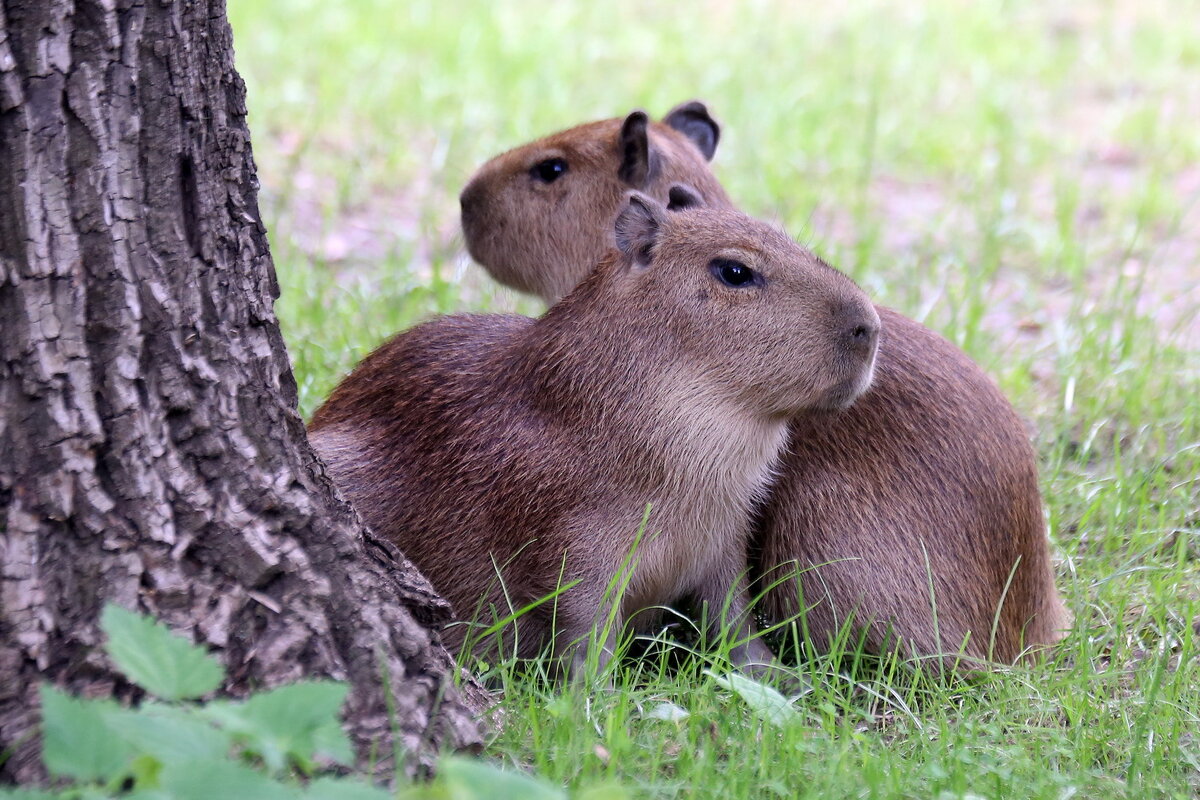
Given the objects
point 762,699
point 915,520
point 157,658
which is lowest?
point 762,699

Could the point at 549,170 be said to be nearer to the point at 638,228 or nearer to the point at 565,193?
the point at 565,193

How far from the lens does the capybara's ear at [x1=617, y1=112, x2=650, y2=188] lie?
4.19 meters

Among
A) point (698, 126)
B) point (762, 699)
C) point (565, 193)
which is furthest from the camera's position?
point (698, 126)

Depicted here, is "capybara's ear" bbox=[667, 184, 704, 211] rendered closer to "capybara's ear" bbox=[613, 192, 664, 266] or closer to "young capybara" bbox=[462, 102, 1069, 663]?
"capybara's ear" bbox=[613, 192, 664, 266]

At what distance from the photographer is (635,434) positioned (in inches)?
119

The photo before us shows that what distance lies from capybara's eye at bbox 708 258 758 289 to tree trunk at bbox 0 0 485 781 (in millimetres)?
1051

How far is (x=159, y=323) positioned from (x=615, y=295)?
1.18 metres

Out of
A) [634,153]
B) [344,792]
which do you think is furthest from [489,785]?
[634,153]

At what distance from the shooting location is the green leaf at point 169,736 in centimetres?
180

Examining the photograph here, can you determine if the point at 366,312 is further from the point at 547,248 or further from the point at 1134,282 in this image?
the point at 1134,282

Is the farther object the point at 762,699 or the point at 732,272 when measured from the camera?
the point at 732,272

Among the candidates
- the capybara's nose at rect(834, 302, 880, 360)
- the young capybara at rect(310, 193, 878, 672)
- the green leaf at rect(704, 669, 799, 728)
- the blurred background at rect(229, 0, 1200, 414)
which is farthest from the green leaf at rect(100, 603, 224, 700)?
the blurred background at rect(229, 0, 1200, 414)

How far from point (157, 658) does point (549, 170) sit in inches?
109

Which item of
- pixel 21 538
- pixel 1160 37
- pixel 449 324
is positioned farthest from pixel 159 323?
pixel 1160 37
